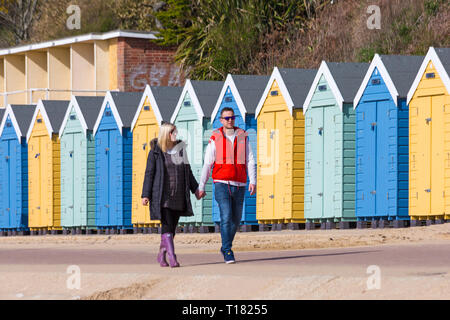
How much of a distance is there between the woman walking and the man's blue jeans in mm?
249

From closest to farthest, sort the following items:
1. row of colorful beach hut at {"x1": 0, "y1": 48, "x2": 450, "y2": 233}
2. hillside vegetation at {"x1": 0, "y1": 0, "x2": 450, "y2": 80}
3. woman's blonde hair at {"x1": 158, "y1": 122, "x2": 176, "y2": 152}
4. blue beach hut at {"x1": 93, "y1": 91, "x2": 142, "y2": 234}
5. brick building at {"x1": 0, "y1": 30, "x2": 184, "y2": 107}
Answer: woman's blonde hair at {"x1": 158, "y1": 122, "x2": 176, "y2": 152} → row of colorful beach hut at {"x1": 0, "y1": 48, "x2": 450, "y2": 233} → blue beach hut at {"x1": 93, "y1": 91, "x2": 142, "y2": 234} → hillside vegetation at {"x1": 0, "y1": 0, "x2": 450, "y2": 80} → brick building at {"x1": 0, "y1": 30, "x2": 184, "y2": 107}

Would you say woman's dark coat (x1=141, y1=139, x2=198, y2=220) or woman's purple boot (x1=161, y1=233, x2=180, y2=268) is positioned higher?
woman's dark coat (x1=141, y1=139, x2=198, y2=220)

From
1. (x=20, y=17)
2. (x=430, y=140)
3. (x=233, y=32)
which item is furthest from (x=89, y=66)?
(x=430, y=140)

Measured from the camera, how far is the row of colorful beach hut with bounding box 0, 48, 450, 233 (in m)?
18.1

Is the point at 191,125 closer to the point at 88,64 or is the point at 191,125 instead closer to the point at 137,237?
the point at 137,237

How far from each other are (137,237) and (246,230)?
2.03 metres

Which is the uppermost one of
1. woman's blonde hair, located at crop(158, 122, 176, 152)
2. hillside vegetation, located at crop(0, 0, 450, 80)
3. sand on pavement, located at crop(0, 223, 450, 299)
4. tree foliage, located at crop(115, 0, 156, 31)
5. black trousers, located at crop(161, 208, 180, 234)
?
tree foliage, located at crop(115, 0, 156, 31)

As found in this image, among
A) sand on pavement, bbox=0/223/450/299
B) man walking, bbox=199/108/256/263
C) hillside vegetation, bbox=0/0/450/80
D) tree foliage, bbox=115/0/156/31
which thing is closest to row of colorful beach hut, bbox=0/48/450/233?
sand on pavement, bbox=0/223/450/299

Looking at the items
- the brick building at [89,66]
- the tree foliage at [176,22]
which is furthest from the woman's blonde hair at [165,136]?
the tree foliage at [176,22]

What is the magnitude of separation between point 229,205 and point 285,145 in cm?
834

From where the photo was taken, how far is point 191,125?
21938mm

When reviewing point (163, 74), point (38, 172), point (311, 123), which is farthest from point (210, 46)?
point (311, 123)

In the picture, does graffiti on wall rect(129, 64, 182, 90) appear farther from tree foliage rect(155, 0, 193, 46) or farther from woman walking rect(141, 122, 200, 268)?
woman walking rect(141, 122, 200, 268)
